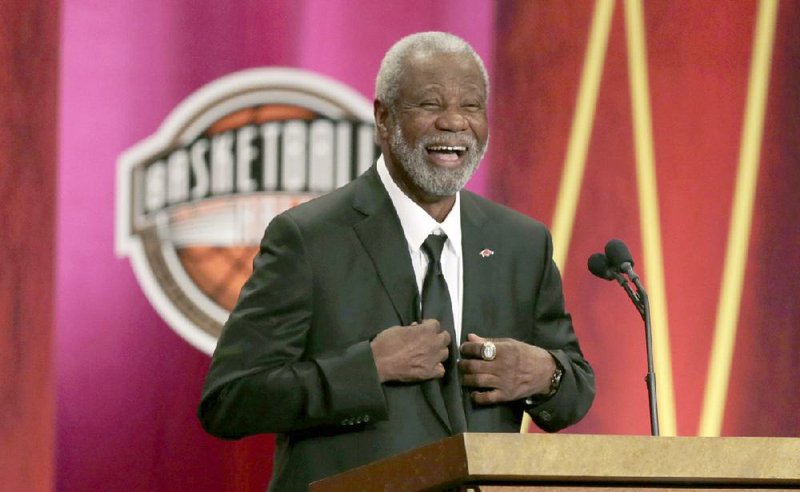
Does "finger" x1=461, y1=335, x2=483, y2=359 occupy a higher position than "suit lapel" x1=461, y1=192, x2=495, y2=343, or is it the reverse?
"suit lapel" x1=461, y1=192, x2=495, y2=343

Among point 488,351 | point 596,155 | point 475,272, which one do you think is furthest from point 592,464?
point 596,155

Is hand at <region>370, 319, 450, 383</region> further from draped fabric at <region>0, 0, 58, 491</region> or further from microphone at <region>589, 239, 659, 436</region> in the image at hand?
draped fabric at <region>0, 0, 58, 491</region>

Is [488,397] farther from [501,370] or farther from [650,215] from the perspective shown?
[650,215]

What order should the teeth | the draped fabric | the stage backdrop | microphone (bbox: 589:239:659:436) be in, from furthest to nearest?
the stage backdrop → the draped fabric → the teeth → microphone (bbox: 589:239:659:436)

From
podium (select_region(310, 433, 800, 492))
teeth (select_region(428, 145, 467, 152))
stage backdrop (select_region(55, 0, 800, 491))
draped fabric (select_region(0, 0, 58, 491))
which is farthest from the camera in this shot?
stage backdrop (select_region(55, 0, 800, 491))

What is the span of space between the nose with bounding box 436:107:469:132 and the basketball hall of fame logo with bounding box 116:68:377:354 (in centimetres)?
95

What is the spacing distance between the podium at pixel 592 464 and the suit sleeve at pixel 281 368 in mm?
554

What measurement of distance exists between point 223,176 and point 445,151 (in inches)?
40.4

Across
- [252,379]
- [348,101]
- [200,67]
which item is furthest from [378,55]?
[252,379]

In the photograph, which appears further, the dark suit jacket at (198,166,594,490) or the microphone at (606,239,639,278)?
the microphone at (606,239,639,278)

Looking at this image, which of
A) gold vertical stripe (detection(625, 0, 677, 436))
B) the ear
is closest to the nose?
the ear

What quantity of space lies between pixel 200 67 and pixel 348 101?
37 centimetres

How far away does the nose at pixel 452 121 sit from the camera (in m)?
2.87

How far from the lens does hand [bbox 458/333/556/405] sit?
271cm
